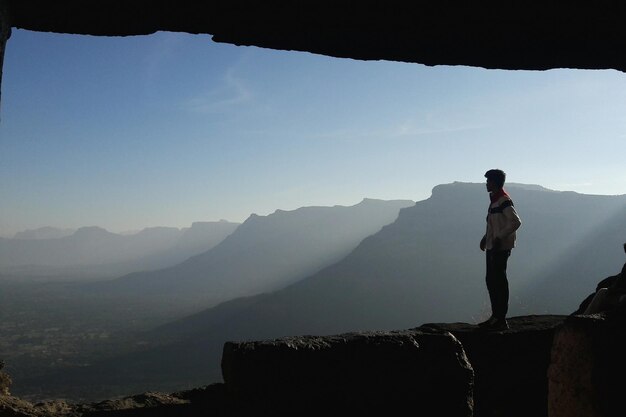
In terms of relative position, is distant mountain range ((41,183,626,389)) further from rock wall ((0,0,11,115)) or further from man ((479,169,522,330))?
rock wall ((0,0,11,115))

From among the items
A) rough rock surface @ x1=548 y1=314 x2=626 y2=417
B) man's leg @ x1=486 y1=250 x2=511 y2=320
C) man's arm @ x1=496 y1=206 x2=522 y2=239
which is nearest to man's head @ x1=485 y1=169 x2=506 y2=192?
man's arm @ x1=496 y1=206 x2=522 y2=239

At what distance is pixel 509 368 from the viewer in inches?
198

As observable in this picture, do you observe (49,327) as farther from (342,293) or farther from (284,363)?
(284,363)

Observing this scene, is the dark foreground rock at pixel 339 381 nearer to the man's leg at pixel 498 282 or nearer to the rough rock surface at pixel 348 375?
the rough rock surface at pixel 348 375

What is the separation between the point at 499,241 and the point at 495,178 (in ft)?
2.33

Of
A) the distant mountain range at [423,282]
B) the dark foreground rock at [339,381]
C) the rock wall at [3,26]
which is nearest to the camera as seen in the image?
the dark foreground rock at [339,381]

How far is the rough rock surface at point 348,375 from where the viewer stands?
8.34 feet

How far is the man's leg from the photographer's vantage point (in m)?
5.36

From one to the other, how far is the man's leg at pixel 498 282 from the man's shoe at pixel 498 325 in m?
0.04

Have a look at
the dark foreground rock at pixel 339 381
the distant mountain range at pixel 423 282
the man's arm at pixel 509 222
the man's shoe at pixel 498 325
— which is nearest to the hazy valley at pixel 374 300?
the distant mountain range at pixel 423 282

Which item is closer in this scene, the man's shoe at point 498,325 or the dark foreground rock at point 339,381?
the dark foreground rock at point 339,381

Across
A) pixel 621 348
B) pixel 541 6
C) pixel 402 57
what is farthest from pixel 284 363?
pixel 541 6

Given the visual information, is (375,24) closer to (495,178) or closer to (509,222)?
(495,178)

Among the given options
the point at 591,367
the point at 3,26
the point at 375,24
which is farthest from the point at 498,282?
the point at 3,26
